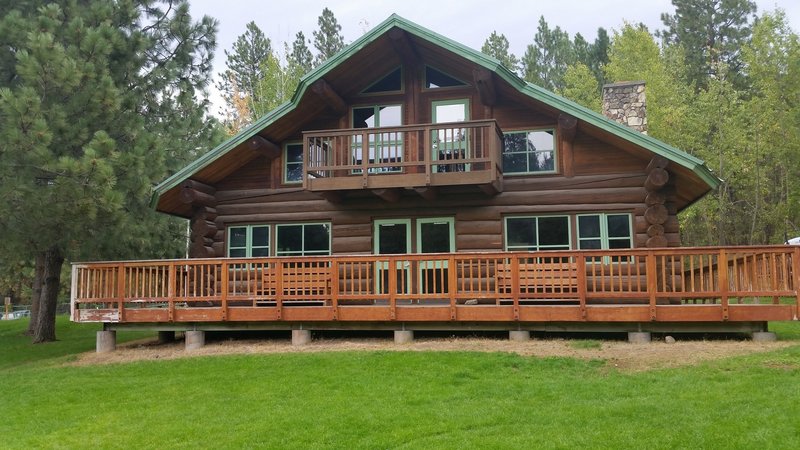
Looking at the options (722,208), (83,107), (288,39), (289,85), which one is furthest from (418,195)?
(288,39)

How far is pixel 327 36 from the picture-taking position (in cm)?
4550

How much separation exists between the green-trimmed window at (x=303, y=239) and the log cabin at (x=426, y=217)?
36mm

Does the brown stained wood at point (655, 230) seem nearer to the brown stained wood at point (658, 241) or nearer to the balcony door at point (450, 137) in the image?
the brown stained wood at point (658, 241)

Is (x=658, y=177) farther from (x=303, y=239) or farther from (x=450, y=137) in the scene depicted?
(x=303, y=239)

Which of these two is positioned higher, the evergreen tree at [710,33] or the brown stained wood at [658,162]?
the evergreen tree at [710,33]

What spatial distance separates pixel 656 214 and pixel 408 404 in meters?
8.66

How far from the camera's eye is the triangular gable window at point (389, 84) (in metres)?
16.6

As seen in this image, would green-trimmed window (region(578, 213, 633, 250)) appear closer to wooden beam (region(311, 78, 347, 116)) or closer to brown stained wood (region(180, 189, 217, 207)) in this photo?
wooden beam (region(311, 78, 347, 116))

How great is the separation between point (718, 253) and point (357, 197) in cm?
812

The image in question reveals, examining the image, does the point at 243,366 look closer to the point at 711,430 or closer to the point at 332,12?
the point at 711,430

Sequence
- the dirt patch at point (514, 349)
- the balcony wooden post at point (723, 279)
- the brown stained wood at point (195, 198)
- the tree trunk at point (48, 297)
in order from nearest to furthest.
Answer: the dirt patch at point (514, 349) < the balcony wooden post at point (723, 279) < the brown stained wood at point (195, 198) < the tree trunk at point (48, 297)

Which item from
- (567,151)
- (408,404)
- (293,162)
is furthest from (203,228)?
(408,404)

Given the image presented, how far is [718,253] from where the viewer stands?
1155 cm

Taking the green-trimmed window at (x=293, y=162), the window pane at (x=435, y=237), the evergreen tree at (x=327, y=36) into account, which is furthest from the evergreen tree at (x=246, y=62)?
the window pane at (x=435, y=237)
